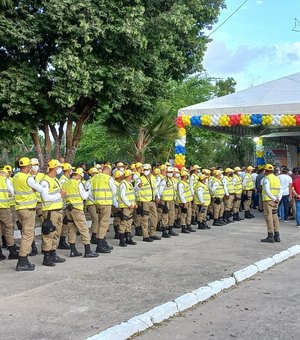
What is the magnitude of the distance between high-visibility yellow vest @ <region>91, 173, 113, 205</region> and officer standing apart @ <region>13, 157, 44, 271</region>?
5.82ft

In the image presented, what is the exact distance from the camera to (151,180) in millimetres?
11703

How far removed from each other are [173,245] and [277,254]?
240 centimetres

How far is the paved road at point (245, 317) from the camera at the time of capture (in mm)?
5238

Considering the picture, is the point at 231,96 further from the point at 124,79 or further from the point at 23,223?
the point at 23,223

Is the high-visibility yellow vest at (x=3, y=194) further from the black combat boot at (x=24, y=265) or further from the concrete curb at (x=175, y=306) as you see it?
the concrete curb at (x=175, y=306)

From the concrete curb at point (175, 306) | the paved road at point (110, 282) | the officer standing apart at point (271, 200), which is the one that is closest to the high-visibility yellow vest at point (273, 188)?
the officer standing apart at point (271, 200)

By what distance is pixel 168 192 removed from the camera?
12.2 m

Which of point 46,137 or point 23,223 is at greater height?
point 46,137

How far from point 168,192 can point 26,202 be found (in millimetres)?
4601

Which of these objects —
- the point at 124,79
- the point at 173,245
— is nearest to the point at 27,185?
the point at 173,245

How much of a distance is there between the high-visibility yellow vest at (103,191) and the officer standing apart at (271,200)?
355 cm

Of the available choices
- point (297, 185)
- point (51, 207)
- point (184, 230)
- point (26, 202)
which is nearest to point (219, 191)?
point (184, 230)

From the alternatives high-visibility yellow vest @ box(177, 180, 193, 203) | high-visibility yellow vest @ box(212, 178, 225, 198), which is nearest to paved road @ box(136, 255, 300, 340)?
high-visibility yellow vest @ box(177, 180, 193, 203)

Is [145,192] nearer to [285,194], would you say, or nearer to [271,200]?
[271,200]
